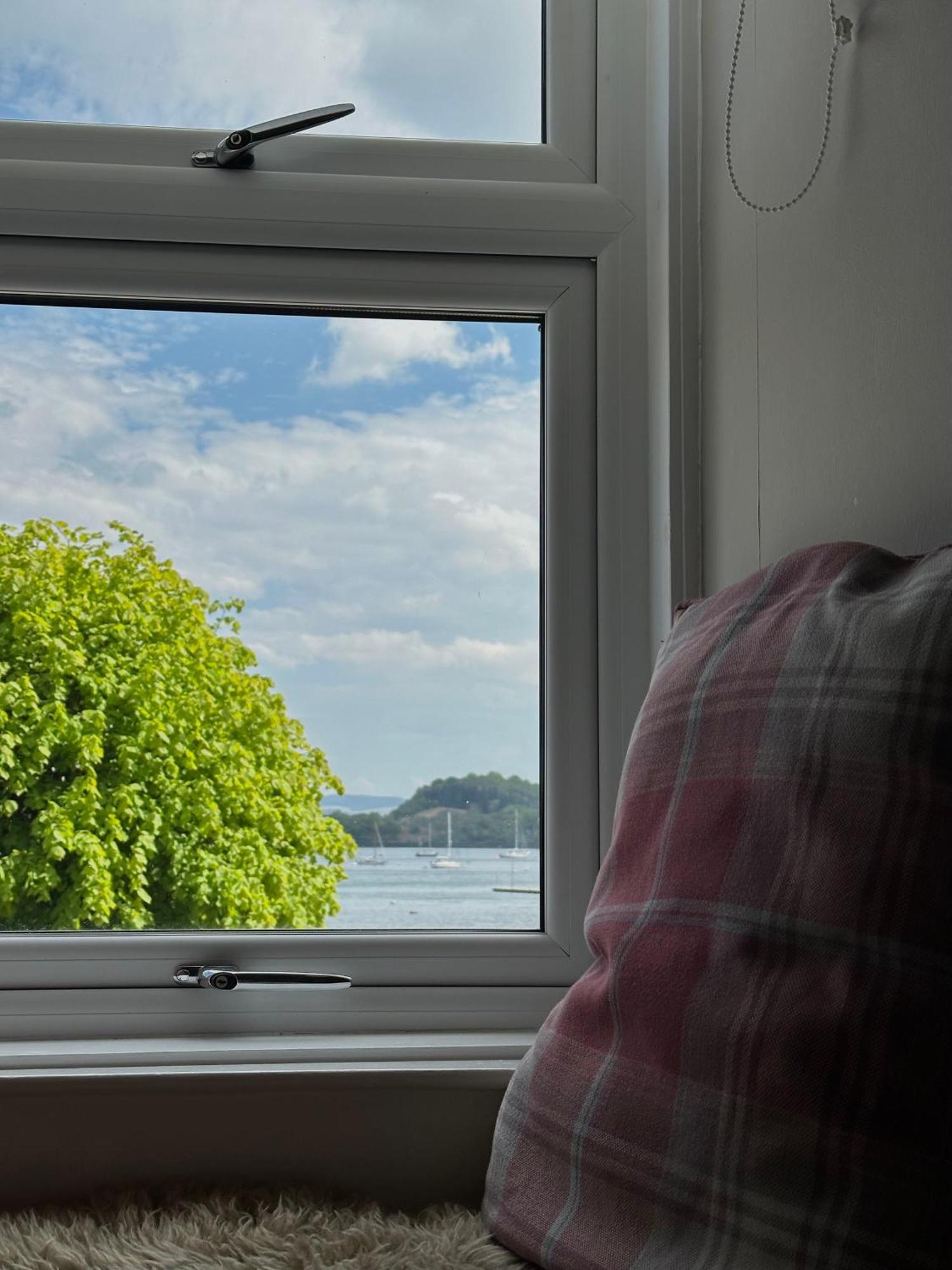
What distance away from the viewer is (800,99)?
98 centimetres

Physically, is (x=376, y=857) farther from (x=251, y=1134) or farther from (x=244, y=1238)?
(x=244, y=1238)

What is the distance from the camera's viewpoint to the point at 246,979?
1147 millimetres

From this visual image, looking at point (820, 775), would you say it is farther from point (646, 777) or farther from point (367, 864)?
point (367, 864)

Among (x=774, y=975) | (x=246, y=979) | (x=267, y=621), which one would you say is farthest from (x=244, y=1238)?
(x=267, y=621)

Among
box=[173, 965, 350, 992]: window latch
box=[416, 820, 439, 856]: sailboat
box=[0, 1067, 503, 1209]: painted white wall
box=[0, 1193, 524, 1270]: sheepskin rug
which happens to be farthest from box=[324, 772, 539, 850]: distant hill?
box=[0, 1193, 524, 1270]: sheepskin rug

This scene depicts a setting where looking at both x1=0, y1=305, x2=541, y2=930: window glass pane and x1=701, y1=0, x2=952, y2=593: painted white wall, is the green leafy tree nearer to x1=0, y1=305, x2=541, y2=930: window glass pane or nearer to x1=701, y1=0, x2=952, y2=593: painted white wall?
x1=0, y1=305, x2=541, y2=930: window glass pane

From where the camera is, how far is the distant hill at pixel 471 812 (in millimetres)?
1272

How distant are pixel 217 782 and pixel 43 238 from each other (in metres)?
0.61

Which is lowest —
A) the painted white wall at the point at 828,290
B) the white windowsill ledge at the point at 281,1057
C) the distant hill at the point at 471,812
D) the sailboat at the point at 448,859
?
the white windowsill ledge at the point at 281,1057

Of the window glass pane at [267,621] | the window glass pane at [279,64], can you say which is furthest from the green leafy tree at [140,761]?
the window glass pane at [279,64]

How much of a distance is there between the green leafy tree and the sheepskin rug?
0.35 m

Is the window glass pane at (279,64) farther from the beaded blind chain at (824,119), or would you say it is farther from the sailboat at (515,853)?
the sailboat at (515,853)

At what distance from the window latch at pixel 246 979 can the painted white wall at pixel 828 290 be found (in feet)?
1.83

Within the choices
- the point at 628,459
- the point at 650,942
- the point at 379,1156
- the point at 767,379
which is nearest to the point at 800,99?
the point at 767,379
